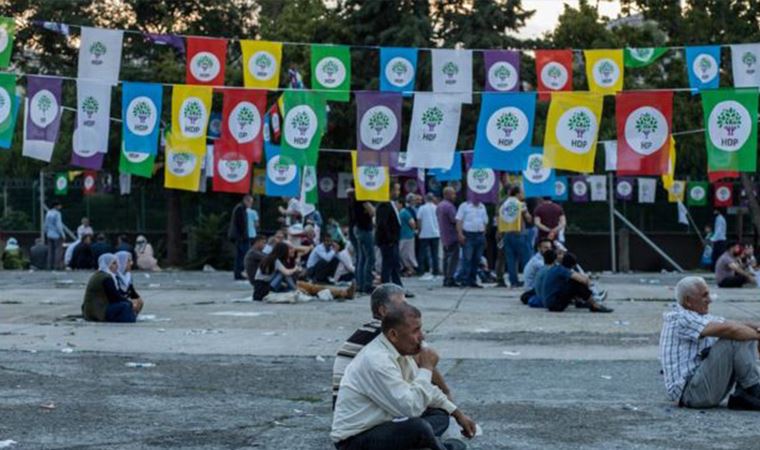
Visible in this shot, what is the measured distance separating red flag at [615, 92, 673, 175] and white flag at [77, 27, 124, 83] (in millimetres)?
8372

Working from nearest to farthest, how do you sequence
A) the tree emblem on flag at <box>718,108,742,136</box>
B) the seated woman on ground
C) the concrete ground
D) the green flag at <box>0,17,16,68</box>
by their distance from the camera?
the concrete ground → the seated woman on ground → the green flag at <box>0,17,16,68</box> → the tree emblem on flag at <box>718,108,742,136</box>

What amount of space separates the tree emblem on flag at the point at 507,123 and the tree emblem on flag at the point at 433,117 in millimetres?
1001

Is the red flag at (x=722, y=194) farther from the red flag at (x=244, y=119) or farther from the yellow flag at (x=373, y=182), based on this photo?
the red flag at (x=244, y=119)

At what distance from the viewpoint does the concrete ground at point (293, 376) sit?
9547mm

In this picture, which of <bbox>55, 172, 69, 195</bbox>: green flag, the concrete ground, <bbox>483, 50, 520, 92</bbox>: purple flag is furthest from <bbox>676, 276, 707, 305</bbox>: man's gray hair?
<bbox>55, 172, 69, 195</bbox>: green flag

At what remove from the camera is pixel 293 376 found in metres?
12.8

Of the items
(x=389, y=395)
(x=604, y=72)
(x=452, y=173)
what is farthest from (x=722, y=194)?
(x=389, y=395)

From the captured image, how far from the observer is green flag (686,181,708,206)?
132ft

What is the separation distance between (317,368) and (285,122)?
13.2m

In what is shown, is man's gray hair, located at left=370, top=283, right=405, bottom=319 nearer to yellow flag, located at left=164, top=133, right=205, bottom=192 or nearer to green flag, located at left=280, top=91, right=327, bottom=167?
green flag, located at left=280, top=91, right=327, bottom=167

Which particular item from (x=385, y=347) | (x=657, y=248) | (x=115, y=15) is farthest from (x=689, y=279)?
(x=115, y=15)

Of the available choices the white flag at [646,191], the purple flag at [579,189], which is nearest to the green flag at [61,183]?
the purple flag at [579,189]

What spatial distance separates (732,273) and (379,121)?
6829 millimetres

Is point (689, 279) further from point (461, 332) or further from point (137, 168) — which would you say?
point (137, 168)
